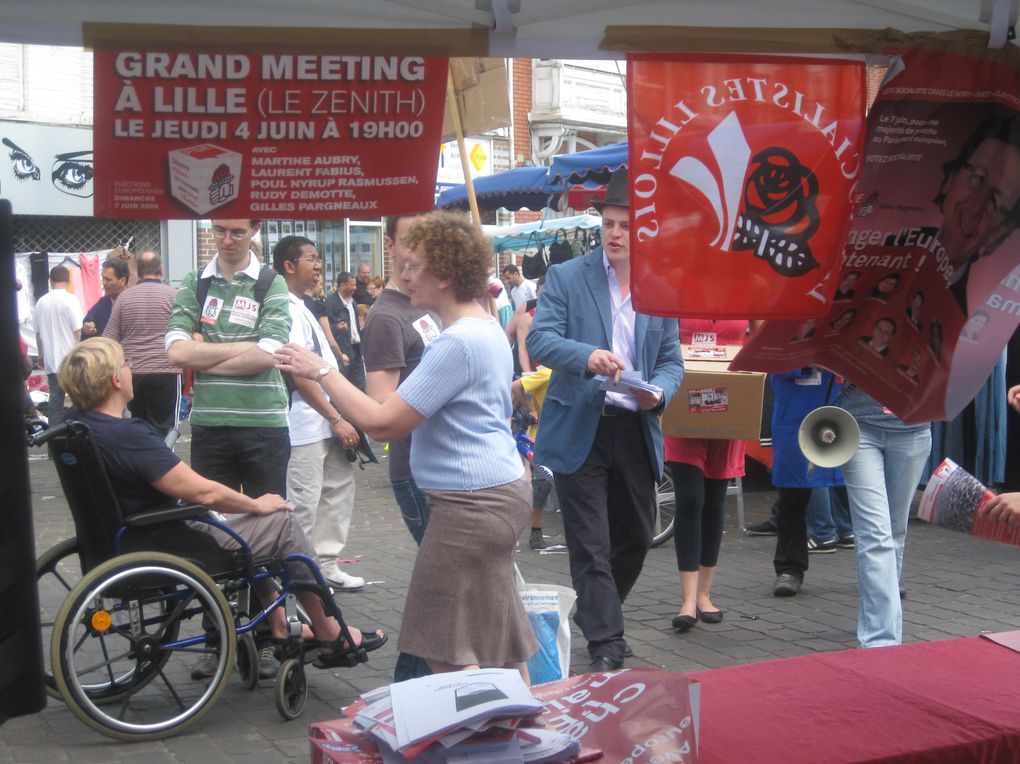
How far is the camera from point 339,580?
6930 millimetres

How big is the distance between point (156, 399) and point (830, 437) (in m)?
6.34

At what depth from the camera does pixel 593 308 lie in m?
5.18

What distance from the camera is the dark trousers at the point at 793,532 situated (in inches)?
271

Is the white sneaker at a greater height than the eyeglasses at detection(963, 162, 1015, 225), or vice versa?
the eyeglasses at detection(963, 162, 1015, 225)

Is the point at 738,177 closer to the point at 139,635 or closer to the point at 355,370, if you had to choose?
the point at 139,635

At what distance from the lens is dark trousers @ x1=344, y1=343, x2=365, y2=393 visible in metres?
13.4

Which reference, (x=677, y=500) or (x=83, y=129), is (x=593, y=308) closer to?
(x=677, y=500)

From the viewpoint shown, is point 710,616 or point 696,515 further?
point 710,616

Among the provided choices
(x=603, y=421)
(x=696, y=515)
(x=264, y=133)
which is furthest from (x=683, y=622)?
(x=264, y=133)

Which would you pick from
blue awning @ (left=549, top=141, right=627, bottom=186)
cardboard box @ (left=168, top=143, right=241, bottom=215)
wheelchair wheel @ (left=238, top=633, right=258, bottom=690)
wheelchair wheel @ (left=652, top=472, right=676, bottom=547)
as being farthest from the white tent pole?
blue awning @ (left=549, top=141, right=627, bottom=186)

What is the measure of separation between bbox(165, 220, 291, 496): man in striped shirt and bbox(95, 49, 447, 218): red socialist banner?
8.14ft

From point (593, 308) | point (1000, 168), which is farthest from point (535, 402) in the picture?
point (1000, 168)

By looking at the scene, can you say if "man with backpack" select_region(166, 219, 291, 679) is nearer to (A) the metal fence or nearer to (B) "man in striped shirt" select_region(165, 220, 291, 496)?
(B) "man in striped shirt" select_region(165, 220, 291, 496)

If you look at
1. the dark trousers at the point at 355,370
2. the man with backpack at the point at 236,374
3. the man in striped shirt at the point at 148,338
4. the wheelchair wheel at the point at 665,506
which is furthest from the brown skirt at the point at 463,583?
the dark trousers at the point at 355,370
